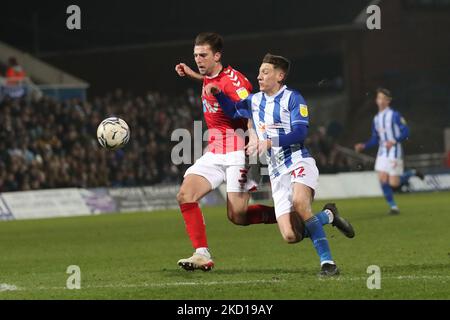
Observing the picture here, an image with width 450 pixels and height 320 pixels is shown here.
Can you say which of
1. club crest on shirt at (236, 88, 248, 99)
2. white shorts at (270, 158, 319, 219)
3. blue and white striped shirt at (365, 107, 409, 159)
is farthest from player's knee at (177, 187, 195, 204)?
blue and white striped shirt at (365, 107, 409, 159)

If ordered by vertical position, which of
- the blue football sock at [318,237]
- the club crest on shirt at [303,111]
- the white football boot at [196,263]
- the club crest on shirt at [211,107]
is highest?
the club crest on shirt at [211,107]

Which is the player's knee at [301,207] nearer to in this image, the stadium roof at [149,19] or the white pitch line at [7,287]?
the white pitch line at [7,287]

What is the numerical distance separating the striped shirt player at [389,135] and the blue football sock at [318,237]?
10899mm

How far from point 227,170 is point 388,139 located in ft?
34.7

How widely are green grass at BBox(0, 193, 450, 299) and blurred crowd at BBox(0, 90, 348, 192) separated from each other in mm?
4441

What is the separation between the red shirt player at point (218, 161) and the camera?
10484 millimetres

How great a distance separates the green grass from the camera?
27.6ft

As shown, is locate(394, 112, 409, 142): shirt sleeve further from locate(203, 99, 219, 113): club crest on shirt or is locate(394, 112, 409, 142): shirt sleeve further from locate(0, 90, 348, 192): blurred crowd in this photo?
locate(203, 99, 219, 113): club crest on shirt

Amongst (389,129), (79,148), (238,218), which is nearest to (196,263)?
(238,218)

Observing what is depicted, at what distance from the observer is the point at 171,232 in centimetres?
1805

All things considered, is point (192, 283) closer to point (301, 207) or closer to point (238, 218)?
point (301, 207)

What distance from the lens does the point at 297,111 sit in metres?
9.58

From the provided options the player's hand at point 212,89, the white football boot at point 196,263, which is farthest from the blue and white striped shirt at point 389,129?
the white football boot at point 196,263
